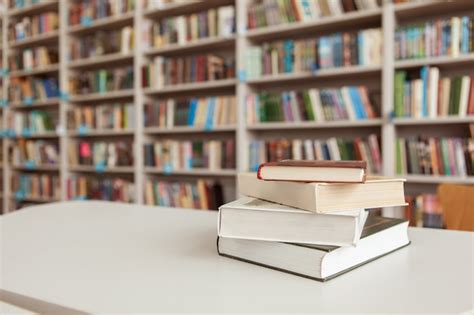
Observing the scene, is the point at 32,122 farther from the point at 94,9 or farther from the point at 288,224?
the point at 288,224

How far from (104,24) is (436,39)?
8.10 feet

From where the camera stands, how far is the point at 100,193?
129 inches

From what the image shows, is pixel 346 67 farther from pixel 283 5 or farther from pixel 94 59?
pixel 94 59

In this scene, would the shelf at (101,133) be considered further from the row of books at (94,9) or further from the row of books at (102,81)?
the row of books at (94,9)

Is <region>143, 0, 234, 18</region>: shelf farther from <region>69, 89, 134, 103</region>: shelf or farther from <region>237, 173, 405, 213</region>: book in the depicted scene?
<region>237, 173, 405, 213</region>: book

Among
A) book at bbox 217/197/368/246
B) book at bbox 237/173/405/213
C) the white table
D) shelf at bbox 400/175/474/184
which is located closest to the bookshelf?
shelf at bbox 400/175/474/184

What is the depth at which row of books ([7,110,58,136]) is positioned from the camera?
3.77 meters

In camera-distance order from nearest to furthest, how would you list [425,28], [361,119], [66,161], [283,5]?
[425,28] < [361,119] < [283,5] < [66,161]

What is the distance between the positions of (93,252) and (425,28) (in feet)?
6.60

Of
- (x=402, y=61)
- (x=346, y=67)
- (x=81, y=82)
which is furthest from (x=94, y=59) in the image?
(x=402, y=61)

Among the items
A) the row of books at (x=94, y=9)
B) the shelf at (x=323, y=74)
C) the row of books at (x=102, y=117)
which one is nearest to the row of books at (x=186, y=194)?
the row of books at (x=102, y=117)

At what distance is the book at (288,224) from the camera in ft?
1.61

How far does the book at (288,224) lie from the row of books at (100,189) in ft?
8.73

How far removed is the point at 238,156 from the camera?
8.56 feet
